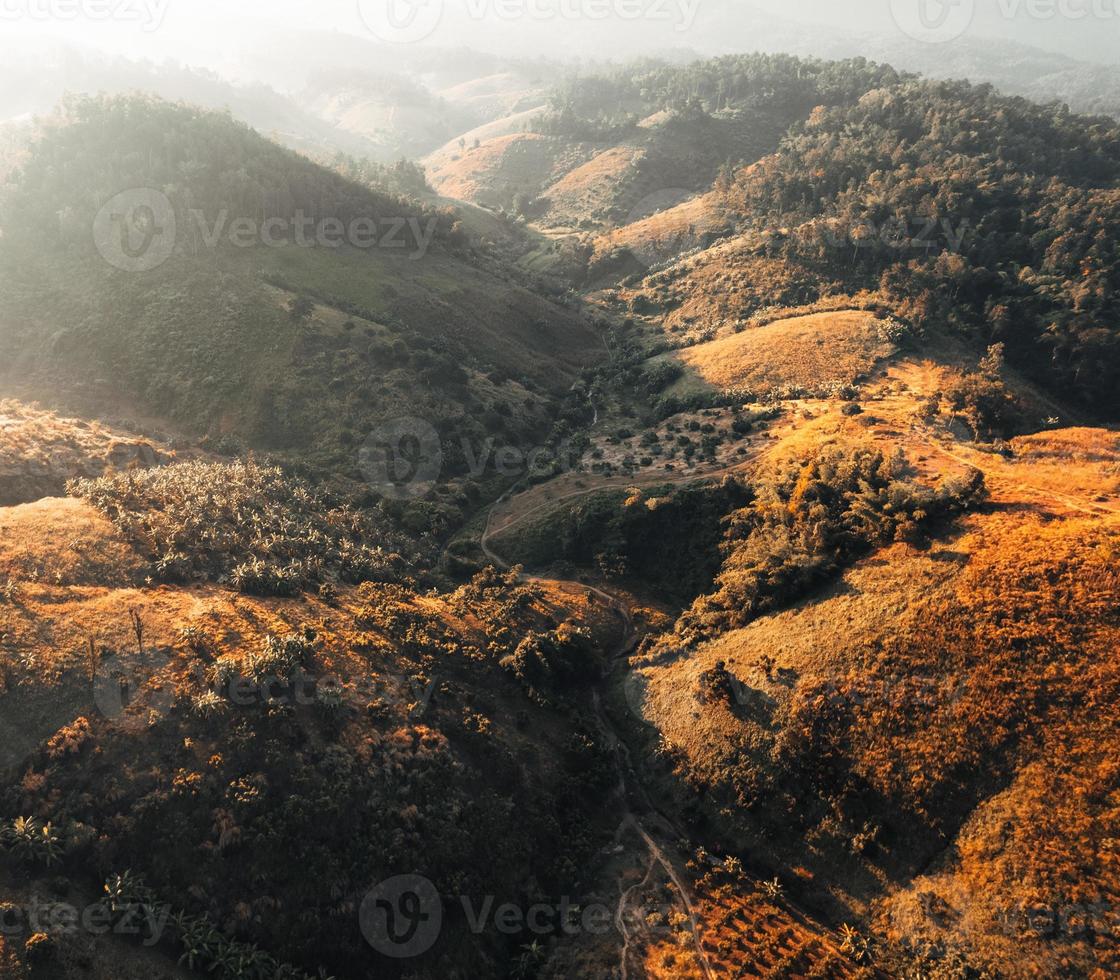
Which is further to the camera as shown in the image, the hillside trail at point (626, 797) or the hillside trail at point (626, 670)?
the hillside trail at point (626, 670)

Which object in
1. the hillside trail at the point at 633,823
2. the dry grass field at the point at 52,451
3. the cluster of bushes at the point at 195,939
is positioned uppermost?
the dry grass field at the point at 52,451

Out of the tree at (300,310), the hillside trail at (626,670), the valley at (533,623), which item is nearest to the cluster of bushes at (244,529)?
the valley at (533,623)

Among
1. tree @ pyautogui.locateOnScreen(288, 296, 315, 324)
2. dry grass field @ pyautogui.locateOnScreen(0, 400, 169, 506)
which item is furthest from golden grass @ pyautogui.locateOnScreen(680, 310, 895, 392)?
dry grass field @ pyautogui.locateOnScreen(0, 400, 169, 506)

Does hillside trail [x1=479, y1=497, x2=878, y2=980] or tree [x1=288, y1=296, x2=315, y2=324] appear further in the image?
tree [x1=288, y1=296, x2=315, y2=324]

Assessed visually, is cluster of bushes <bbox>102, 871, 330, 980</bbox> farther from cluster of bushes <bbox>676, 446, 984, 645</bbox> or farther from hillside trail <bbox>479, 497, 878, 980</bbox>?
cluster of bushes <bbox>676, 446, 984, 645</bbox>

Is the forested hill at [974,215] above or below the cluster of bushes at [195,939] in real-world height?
above

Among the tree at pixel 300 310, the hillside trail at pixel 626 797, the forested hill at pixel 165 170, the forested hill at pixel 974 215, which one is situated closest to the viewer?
the hillside trail at pixel 626 797

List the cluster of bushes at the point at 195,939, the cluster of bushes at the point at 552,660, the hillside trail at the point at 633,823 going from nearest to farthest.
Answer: the cluster of bushes at the point at 195,939 < the hillside trail at the point at 633,823 < the cluster of bushes at the point at 552,660

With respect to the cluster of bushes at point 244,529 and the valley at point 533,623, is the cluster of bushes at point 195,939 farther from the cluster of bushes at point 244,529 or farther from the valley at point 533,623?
the cluster of bushes at point 244,529
